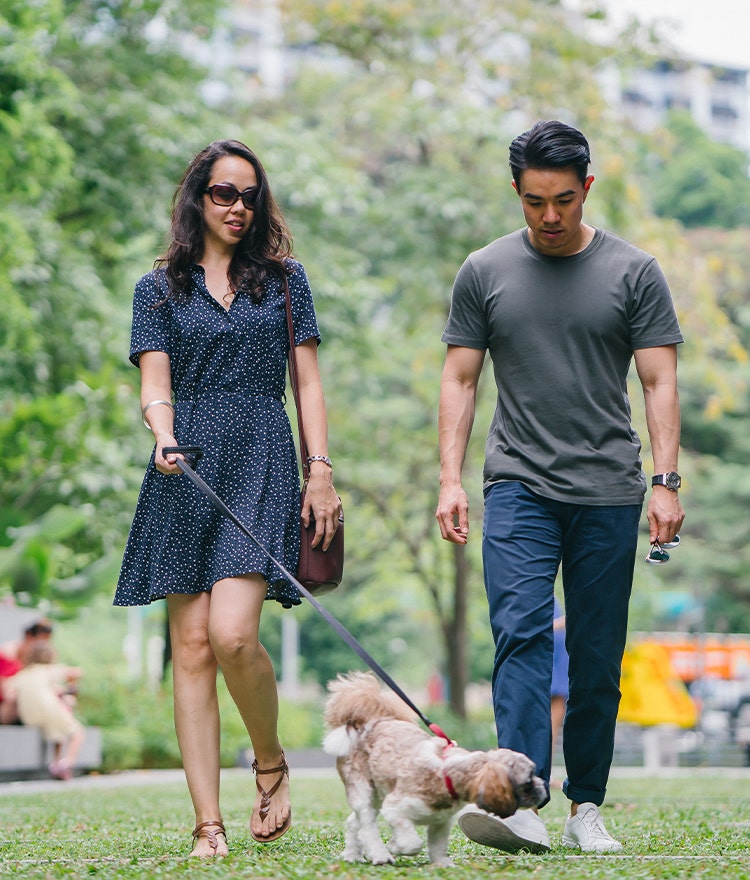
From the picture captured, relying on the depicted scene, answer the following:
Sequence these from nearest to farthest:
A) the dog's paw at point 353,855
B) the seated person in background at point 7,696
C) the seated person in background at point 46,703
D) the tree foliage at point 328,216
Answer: the dog's paw at point 353,855 < the seated person in background at point 46,703 < the seated person in background at point 7,696 < the tree foliage at point 328,216

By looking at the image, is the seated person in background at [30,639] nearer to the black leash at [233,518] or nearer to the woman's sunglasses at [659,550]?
the black leash at [233,518]

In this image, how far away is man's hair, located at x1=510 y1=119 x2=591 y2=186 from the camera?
4.91 m

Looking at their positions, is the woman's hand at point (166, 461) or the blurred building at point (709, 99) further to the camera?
the blurred building at point (709, 99)

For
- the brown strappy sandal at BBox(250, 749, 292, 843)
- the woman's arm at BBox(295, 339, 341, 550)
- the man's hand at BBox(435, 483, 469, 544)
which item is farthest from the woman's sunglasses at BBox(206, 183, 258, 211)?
the brown strappy sandal at BBox(250, 749, 292, 843)

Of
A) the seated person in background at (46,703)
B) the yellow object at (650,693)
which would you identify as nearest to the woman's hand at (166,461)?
the seated person in background at (46,703)

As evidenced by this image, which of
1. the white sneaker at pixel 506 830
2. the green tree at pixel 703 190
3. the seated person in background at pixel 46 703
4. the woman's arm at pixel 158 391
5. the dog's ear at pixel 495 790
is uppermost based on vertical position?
the green tree at pixel 703 190

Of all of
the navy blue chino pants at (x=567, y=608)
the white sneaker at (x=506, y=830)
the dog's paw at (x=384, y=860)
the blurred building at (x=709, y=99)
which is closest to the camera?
the white sneaker at (x=506, y=830)

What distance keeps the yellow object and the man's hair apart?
16729mm

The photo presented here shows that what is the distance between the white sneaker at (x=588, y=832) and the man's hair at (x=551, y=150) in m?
2.10

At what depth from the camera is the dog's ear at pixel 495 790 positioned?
4.04m

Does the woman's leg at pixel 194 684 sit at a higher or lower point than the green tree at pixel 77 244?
lower

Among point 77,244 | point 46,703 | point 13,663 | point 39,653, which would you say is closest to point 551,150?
point 46,703

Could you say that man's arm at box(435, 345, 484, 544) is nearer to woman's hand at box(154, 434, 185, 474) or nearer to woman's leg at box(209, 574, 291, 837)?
woman's leg at box(209, 574, 291, 837)

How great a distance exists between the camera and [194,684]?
199 inches
